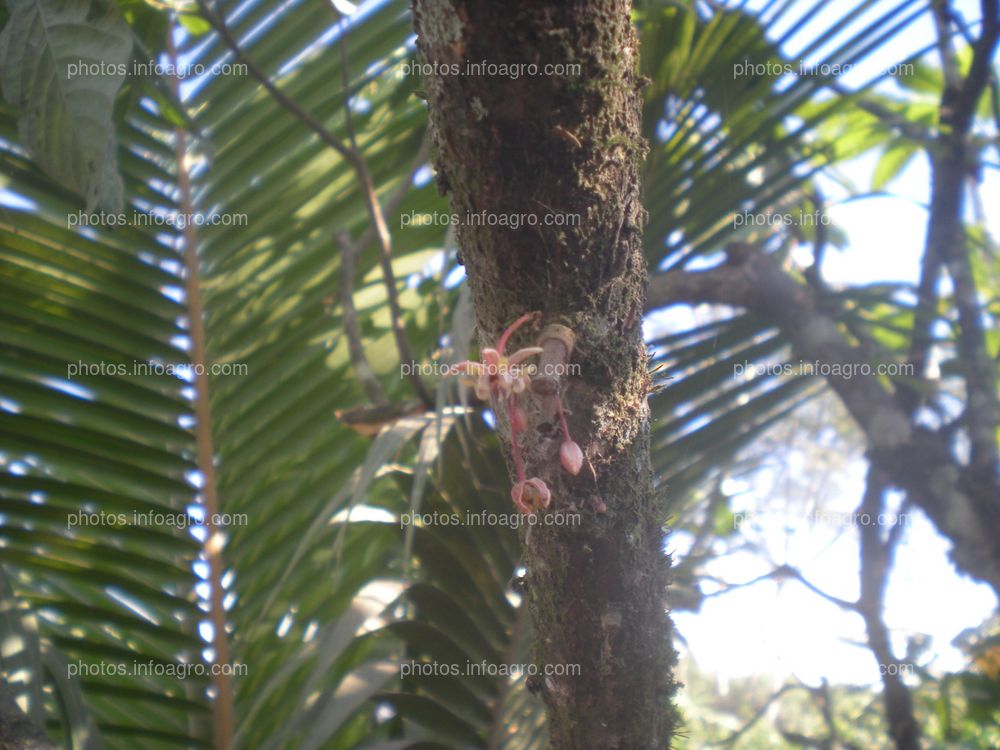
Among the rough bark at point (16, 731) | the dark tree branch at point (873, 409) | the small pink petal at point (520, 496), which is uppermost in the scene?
the dark tree branch at point (873, 409)

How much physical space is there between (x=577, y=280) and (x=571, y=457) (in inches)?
5.2

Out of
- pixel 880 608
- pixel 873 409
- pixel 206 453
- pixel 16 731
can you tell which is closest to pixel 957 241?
pixel 873 409

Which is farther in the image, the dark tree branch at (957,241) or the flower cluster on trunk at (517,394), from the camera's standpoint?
the dark tree branch at (957,241)

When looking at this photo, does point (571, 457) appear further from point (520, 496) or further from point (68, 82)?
point (68, 82)

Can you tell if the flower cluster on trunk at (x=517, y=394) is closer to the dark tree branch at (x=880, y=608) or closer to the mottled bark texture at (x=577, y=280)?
the mottled bark texture at (x=577, y=280)

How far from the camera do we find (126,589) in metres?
1.29

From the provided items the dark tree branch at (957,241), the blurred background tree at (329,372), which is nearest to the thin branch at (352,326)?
the blurred background tree at (329,372)

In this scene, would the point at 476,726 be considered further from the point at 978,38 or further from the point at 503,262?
the point at 978,38

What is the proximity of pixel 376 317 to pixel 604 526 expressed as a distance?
3.54 ft

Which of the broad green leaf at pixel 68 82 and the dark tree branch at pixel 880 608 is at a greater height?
the broad green leaf at pixel 68 82

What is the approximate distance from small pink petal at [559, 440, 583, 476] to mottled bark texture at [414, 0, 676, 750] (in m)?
0.03

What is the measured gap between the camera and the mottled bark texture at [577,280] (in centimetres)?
56

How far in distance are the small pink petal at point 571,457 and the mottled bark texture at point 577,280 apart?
0.03 metres

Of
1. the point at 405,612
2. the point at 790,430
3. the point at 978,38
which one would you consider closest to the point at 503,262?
the point at 405,612
